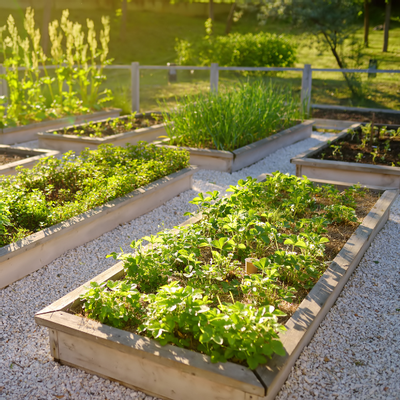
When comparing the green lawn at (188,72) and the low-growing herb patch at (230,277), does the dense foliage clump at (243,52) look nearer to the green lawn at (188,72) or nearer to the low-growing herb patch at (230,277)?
the green lawn at (188,72)

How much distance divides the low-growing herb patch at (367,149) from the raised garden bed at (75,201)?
6.83 ft

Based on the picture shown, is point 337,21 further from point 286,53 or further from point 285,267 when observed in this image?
point 285,267

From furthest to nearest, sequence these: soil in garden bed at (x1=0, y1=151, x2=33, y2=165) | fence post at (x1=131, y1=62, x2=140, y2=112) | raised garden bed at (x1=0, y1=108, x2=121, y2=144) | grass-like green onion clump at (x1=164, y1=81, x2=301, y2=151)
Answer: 1. fence post at (x1=131, y1=62, x2=140, y2=112)
2. raised garden bed at (x1=0, y1=108, x2=121, y2=144)
3. grass-like green onion clump at (x1=164, y1=81, x2=301, y2=151)
4. soil in garden bed at (x1=0, y1=151, x2=33, y2=165)

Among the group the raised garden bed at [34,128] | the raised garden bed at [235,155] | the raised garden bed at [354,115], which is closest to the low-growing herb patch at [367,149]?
the raised garden bed at [235,155]

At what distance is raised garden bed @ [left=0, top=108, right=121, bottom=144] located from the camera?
7.51m

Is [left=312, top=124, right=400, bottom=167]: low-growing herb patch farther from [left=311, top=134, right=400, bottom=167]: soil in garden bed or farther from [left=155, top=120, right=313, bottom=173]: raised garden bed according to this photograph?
[left=155, top=120, right=313, bottom=173]: raised garden bed

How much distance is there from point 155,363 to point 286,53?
1739 cm

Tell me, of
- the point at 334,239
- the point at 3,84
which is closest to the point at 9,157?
the point at 3,84

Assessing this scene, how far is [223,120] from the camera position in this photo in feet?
21.2

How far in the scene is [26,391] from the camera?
2.41m

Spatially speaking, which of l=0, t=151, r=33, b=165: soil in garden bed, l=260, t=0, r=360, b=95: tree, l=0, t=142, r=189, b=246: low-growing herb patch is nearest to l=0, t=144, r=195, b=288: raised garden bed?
l=0, t=142, r=189, b=246: low-growing herb patch

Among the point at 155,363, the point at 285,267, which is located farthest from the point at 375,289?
the point at 155,363

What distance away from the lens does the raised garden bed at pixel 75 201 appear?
3.54 m

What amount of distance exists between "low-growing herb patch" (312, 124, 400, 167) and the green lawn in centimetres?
229
